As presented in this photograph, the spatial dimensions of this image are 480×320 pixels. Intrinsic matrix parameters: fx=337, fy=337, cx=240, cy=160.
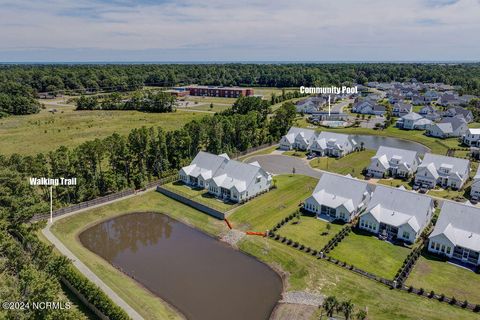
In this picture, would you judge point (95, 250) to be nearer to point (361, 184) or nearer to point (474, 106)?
point (361, 184)

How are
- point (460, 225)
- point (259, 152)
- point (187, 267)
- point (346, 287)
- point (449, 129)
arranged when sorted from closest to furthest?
point (346, 287)
point (187, 267)
point (460, 225)
point (259, 152)
point (449, 129)

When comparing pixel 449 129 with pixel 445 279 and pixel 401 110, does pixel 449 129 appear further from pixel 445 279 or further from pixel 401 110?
pixel 445 279

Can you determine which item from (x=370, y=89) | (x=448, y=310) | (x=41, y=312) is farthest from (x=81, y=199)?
(x=370, y=89)

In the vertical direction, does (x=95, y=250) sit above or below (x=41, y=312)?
below

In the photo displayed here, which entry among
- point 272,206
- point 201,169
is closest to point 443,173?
point 272,206

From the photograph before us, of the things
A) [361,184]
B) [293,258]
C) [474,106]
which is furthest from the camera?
[474,106]

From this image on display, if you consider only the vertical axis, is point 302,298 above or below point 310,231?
below

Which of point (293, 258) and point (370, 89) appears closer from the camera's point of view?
point (293, 258)
